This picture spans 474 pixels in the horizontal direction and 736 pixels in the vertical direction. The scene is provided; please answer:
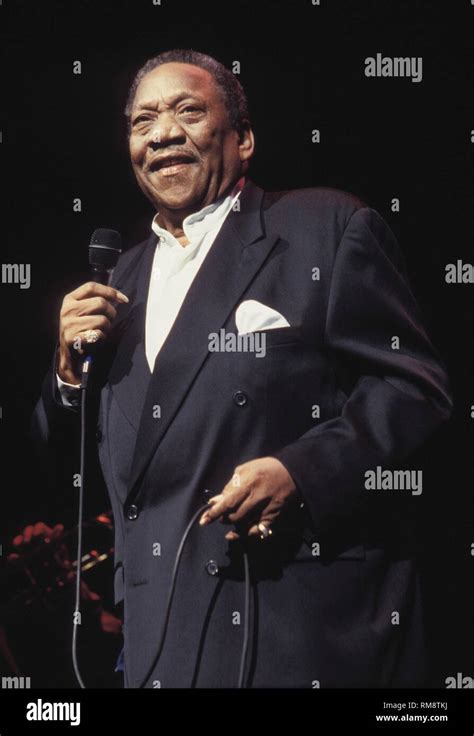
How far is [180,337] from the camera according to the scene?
7.29 ft

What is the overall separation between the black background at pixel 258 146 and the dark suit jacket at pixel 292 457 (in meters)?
0.48

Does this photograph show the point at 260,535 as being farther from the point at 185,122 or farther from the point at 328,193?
the point at 185,122

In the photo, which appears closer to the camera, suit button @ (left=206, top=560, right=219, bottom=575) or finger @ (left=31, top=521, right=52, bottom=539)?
suit button @ (left=206, top=560, right=219, bottom=575)

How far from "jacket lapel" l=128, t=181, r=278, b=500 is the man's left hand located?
0.77 ft

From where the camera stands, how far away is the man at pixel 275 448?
2.08m

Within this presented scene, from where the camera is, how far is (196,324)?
2225 millimetres

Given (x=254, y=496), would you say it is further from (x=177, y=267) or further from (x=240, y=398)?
(x=177, y=267)

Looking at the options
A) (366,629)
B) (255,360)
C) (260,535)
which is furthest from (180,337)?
(366,629)

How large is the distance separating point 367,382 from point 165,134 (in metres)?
0.78

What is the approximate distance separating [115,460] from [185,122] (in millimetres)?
821

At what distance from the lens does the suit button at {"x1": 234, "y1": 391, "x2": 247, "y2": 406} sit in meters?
2.14

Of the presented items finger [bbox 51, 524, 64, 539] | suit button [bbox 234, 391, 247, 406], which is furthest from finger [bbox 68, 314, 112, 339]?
finger [bbox 51, 524, 64, 539]

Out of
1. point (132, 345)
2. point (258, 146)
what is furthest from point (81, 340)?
point (258, 146)

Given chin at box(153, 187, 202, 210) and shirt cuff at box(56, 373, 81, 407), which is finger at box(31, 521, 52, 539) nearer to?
shirt cuff at box(56, 373, 81, 407)
